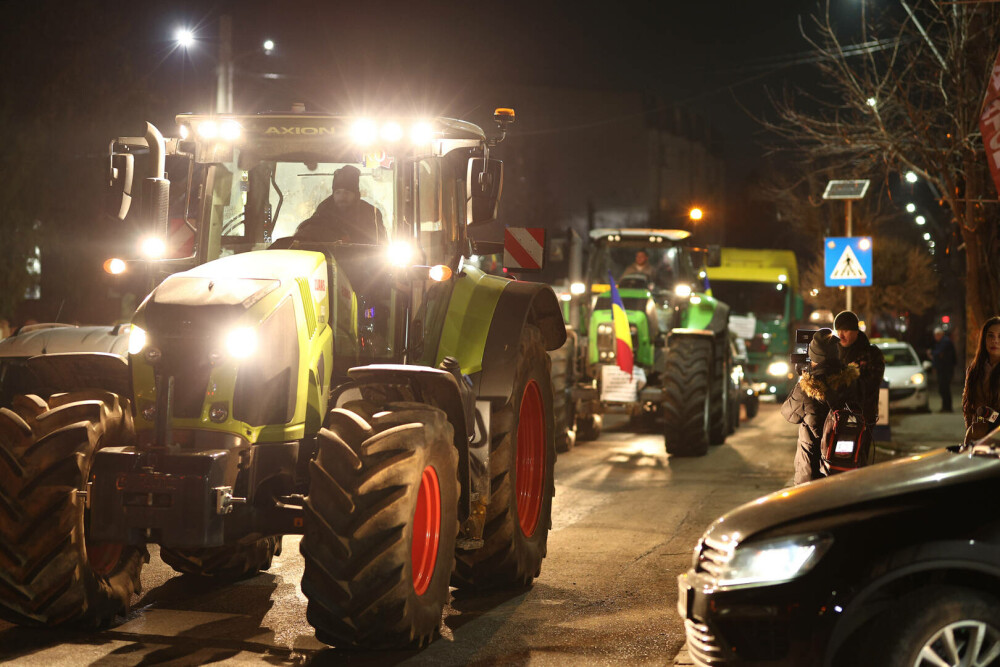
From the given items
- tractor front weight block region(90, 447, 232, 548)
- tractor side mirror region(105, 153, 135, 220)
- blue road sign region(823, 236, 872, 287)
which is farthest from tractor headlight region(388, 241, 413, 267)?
blue road sign region(823, 236, 872, 287)

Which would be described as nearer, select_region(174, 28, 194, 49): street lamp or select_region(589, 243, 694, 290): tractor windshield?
select_region(589, 243, 694, 290): tractor windshield

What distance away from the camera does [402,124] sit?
26.0 ft

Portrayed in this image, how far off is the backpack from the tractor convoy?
7.53 ft

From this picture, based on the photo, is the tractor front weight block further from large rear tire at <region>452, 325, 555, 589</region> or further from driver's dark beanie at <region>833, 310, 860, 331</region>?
driver's dark beanie at <region>833, 310, 860, 331</region>

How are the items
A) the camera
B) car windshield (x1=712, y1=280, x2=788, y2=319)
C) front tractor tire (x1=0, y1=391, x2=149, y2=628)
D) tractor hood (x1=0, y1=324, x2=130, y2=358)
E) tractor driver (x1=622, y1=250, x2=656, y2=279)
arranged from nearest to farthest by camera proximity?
front tractor tire (x1=0, y1=391, x2=149, y2=628) < the camera < tractor hood (x1=0, y1=324, x2=130, y2=358) < tractor driver (x1=622, y1=250, x2=656, y2=279) < car windshield (x1=712, y1=280, x2=788, y2=319)

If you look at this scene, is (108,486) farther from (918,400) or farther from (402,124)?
(918,400)

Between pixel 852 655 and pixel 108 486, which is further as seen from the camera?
pixel 108 486

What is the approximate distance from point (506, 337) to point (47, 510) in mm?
3074

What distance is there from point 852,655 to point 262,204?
191 inches

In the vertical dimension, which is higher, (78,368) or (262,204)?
(262,204)

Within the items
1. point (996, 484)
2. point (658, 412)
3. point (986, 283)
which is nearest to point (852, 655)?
point (996, 484)

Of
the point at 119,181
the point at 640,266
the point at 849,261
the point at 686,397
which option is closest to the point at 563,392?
the point at 686,397

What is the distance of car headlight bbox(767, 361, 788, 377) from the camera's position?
3048 cm

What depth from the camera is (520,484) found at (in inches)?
354
